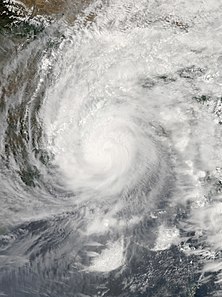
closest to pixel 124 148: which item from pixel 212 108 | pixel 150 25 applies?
pixel 212 108

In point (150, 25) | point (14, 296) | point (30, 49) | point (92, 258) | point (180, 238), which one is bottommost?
point (180, 238)

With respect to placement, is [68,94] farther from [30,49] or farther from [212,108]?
Result: [212,108]

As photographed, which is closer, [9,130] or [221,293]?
[9,130]

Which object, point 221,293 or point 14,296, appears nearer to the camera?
point 14,296

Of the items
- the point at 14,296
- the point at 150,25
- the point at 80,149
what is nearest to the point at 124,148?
the point at 80,149

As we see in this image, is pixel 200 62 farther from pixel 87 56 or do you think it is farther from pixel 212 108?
pixel 87 56

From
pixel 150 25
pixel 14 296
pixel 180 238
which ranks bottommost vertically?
pixel 180 238

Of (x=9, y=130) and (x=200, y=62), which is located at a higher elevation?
(x=9, y=130)

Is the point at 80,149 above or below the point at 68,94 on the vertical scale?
below
